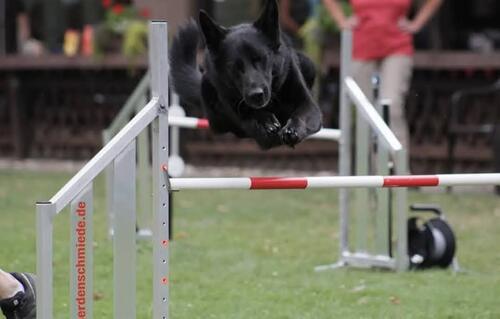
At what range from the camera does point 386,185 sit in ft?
14.1

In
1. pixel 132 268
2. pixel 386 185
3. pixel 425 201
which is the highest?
pixel 386 185

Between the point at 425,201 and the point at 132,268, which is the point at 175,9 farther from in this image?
the point at 132,268

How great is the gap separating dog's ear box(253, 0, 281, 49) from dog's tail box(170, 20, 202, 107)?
683 mm

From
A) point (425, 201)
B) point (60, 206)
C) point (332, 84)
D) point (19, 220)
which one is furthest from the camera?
point (332, 84)

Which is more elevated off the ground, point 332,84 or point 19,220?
point 332,84

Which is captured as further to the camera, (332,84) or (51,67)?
(51,67)

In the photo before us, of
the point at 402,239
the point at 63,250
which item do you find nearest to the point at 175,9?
the point at 63,250

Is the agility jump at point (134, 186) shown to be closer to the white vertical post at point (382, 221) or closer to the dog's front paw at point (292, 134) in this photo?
the dog's front paw at point (292, 134)

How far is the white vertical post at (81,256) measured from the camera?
4.00m

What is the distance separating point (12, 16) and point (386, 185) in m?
9.95

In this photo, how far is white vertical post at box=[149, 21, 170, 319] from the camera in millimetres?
4184

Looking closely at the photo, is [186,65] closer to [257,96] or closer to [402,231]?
[257,96]

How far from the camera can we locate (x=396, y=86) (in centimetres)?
840

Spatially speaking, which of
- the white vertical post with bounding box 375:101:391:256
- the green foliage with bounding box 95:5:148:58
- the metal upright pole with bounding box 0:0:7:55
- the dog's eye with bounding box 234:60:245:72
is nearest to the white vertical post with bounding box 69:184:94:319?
the dog's eye with bounding box 234:60:245:72
